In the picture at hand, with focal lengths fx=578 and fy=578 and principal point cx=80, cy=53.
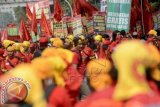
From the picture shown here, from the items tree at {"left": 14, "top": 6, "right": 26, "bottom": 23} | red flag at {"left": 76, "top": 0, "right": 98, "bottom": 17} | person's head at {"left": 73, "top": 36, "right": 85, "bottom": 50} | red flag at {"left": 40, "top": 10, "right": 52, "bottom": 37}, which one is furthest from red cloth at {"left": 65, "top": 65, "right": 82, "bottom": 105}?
tree at {"left": 14, "top": 6, "right": 26, "bottom": 23}

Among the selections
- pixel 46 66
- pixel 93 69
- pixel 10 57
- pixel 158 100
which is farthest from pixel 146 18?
pixel 158 100

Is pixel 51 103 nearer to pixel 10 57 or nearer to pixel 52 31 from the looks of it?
pixel 10 57

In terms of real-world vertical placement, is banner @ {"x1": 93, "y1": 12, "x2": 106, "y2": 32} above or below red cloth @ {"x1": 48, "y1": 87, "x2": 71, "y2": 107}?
below

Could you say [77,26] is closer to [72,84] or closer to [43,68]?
[72,84]

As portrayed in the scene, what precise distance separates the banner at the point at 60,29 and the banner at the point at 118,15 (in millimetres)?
2381

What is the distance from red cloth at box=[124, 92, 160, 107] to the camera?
402 centimetres

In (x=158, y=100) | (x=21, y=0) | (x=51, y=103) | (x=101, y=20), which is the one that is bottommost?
(x=21, y=0)

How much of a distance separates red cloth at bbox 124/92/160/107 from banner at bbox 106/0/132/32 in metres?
11.9

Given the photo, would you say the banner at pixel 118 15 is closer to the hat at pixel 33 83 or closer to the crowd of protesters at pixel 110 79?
the crowd of protesters at pixel 110 79

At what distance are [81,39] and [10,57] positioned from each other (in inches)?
76.8

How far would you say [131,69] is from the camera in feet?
13.9

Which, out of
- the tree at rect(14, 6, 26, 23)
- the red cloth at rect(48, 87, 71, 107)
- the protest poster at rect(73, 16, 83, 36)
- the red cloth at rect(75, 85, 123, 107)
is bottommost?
the tree at rect(14, 6, 26, 23)

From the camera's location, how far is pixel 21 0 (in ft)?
189

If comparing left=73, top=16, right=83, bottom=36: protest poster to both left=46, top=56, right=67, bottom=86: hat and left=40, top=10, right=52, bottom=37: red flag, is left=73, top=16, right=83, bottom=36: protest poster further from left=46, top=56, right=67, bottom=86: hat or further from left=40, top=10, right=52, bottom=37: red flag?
left=46, top=56, right=67, bottom=86: hat
